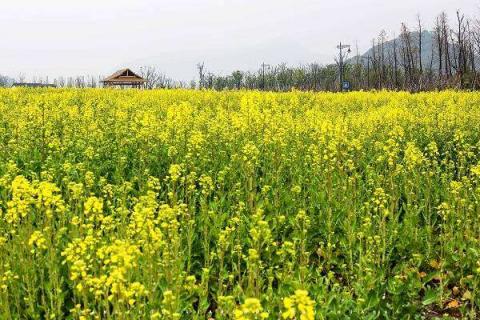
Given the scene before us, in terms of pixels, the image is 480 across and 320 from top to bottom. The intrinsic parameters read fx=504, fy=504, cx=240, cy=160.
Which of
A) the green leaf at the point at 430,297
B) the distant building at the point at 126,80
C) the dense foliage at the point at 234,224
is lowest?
the green leaf at the point at 430,297

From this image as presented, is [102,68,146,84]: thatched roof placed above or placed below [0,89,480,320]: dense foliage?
above

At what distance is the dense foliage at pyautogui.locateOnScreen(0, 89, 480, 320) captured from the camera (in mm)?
3307

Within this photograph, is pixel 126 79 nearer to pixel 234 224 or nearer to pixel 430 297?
pixel 234 224

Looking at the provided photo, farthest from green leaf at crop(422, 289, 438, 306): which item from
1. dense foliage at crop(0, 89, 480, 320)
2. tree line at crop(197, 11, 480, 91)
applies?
tree line at crop(197, 11, 480, 91)

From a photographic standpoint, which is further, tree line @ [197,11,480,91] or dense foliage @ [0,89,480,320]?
tree line @ [197,11,480,91]

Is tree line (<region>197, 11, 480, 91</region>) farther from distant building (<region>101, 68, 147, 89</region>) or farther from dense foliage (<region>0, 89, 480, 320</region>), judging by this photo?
dense foliage (<region>0, 89, 480, 320</region>)

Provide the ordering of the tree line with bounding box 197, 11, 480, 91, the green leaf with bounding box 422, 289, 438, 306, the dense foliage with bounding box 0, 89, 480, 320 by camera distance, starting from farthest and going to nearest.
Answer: the tree line with bounding box 197, 11, 480, 91
the green leaf with bounding box 422, 289, 438, 306
the dense foliage with bounding box 0, 89, 480, 320

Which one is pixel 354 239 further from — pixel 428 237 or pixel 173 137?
pixel 173 137

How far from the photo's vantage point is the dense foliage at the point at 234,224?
3307 mm

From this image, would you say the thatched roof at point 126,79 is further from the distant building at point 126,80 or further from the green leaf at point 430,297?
the green leaf at point 430,297

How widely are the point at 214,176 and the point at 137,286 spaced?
14.4ft

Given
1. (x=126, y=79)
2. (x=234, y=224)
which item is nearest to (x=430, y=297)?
(x=234, y=224)

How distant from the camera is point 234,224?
530cm

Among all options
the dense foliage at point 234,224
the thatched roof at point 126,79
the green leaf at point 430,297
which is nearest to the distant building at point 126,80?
the thatched roof at point 126,79
